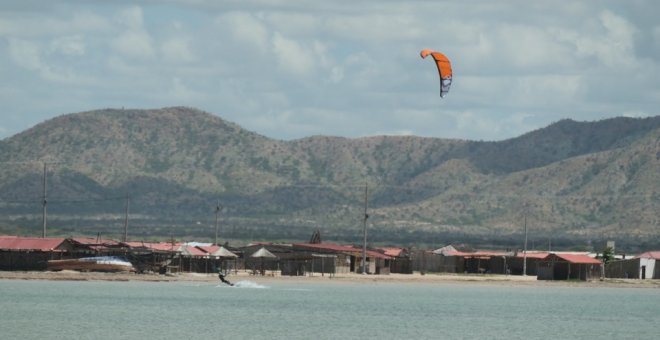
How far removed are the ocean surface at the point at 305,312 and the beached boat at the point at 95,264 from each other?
108cm

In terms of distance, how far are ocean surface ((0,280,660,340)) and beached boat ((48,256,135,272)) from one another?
108cm

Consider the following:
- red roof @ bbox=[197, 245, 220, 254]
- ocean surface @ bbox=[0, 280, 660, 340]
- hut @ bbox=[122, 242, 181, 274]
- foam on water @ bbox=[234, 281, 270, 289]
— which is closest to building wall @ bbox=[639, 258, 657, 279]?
ocean surface @ bbox=[0, 280, 660, 340]

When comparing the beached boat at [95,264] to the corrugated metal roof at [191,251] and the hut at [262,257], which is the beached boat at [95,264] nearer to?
the corrugated metal roof at [191,251]

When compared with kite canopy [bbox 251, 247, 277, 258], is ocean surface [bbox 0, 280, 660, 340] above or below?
below

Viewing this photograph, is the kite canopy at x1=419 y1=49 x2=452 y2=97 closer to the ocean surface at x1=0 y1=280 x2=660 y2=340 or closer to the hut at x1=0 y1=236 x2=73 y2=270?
the ocean surface at x1=0 y1=280 x2=660 y2=340

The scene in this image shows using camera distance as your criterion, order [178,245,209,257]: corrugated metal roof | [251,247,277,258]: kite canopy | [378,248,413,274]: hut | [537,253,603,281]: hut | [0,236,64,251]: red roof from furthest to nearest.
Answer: [378,248,413,274]: hut, [537,253,603,281]: hut, [251,247,277,258]: kite canopy, [178,245,209,257]: corrugated metal roof, [0,236,64,251]: red roof

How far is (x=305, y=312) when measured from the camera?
7981 cm

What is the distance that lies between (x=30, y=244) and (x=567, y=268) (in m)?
42.9

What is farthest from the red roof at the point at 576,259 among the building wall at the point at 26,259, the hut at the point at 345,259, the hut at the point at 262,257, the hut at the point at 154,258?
the building wall at the point at 26,259

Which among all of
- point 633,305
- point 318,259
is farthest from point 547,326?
point 318,259

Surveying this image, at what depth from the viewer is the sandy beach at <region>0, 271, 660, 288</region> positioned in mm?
98625

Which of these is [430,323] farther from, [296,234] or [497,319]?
[296,234]

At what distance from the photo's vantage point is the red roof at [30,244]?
3958 inches

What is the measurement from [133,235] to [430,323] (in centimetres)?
10283
